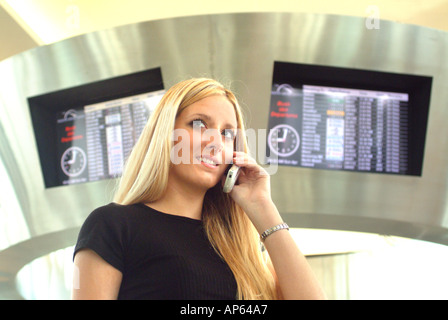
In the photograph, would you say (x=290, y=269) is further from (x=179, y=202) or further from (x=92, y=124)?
(x=92, y=124)

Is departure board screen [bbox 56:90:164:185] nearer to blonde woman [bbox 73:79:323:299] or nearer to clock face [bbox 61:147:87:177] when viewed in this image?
clock face [bbox 61:147:87:177]

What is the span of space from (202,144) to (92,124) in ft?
4.80

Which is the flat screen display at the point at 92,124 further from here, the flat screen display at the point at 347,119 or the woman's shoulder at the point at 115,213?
the woman's shoulder at the point at 115,213

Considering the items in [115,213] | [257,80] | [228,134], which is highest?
[257,80]

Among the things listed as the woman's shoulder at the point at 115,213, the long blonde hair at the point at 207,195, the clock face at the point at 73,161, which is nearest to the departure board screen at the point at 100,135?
the clock face at the point at 73,161

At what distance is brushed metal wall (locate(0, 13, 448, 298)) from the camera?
1.82m

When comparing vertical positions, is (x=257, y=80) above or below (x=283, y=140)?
above

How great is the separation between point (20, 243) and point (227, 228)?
5.16ft

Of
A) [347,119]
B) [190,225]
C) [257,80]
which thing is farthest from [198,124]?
[347,119]

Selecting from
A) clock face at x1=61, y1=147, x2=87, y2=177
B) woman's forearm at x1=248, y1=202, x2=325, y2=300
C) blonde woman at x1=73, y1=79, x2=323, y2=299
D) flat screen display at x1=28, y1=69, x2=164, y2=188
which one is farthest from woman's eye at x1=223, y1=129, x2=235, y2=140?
clock face at x1=61, y1=147, x2=87, y2=177

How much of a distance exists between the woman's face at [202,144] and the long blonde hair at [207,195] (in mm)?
17

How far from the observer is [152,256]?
0.62 m
